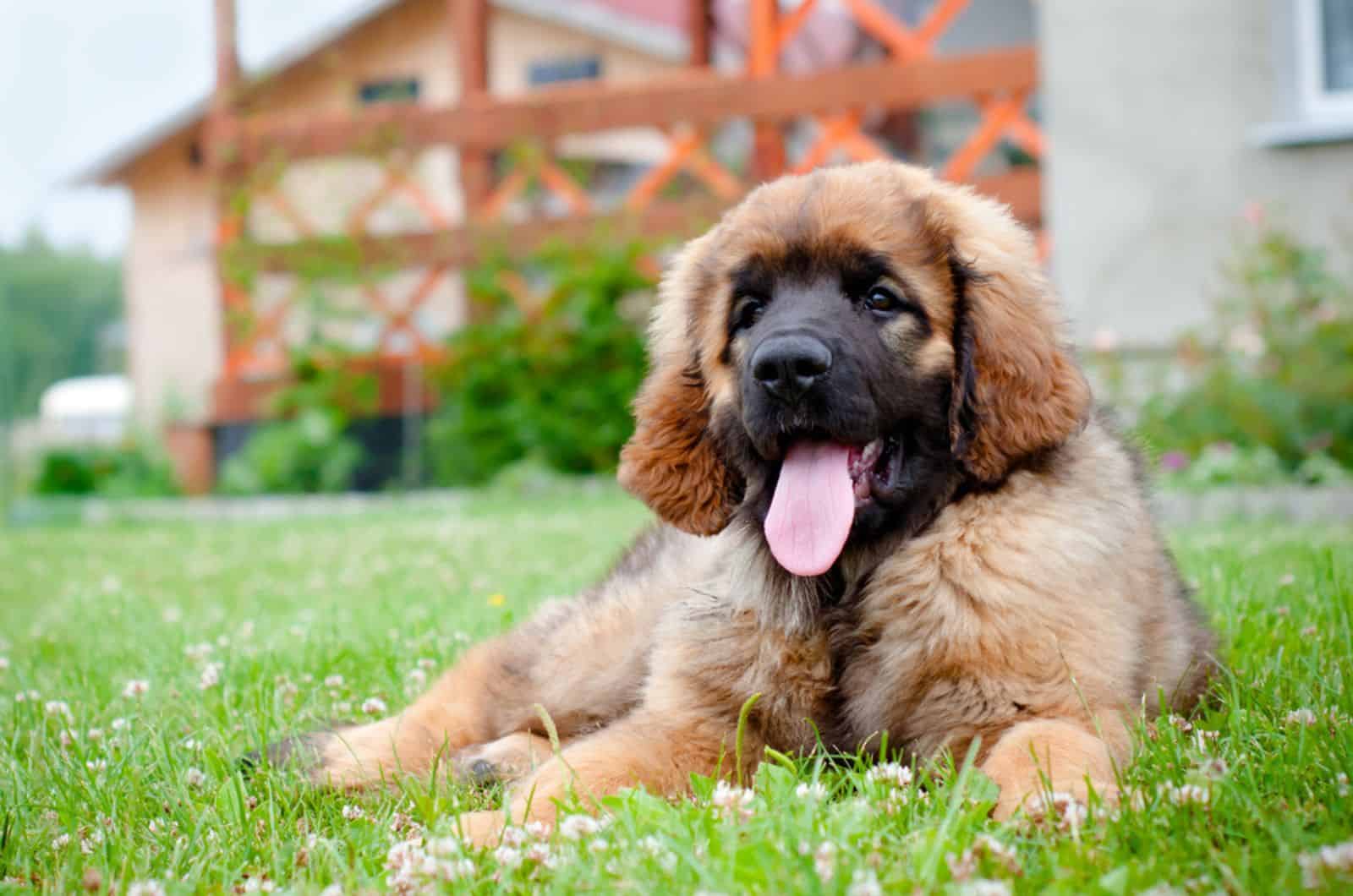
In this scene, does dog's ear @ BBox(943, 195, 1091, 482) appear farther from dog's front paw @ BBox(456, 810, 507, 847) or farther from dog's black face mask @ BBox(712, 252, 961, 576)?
dog's front paw @ BBox(456, 810, 507, 847)

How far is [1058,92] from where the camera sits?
9.56m

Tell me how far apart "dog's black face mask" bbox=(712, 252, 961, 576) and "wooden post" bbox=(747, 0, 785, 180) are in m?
9.13

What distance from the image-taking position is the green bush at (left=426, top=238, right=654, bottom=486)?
1193 cm

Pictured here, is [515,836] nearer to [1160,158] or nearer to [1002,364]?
[1002,364]

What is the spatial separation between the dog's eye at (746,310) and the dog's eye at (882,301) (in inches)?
9.7

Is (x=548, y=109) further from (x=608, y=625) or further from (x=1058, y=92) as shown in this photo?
(x=608, y=625)

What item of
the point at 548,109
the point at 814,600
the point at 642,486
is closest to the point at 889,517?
the point at 814,600

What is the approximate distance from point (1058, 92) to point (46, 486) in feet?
33.8

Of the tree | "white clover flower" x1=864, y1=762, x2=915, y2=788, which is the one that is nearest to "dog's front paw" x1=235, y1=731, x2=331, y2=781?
"white clover flower" x1=864, y1=762, x2=915, y2=788

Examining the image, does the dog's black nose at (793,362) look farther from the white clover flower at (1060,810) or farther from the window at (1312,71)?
the window at (1312,71)

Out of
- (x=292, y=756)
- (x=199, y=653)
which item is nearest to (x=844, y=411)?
(x=292, y=756)

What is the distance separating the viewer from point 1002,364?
2.87m

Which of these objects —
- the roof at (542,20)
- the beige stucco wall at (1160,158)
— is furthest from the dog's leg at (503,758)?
the roof at (542,20)

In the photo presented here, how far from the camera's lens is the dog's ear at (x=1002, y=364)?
282 cm
